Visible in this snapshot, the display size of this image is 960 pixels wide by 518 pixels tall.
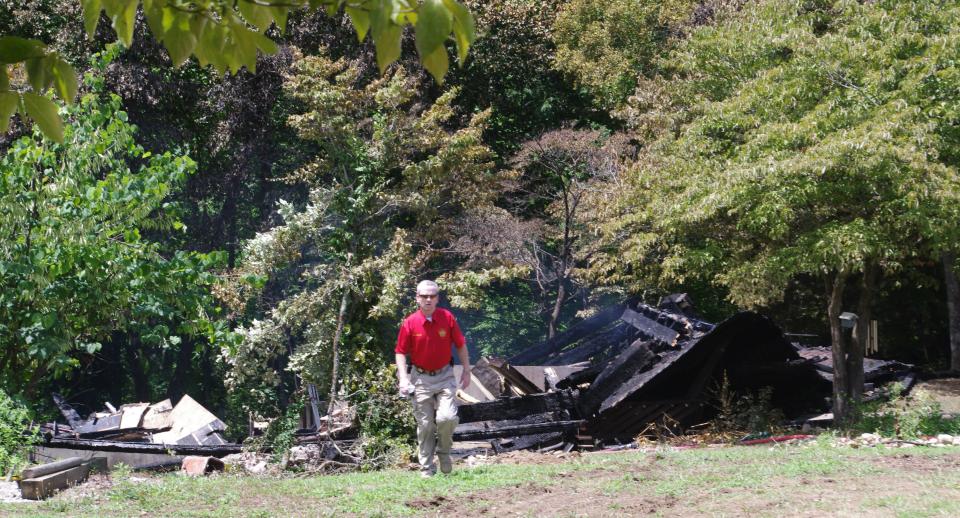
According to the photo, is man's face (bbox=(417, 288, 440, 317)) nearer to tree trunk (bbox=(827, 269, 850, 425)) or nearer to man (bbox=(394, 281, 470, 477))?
man (bbox=(394, 281, 470, 477))

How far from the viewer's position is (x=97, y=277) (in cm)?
1044

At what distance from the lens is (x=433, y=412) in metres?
9.52

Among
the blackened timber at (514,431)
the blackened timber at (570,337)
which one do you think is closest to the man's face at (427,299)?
the blackened timber at (514,431)

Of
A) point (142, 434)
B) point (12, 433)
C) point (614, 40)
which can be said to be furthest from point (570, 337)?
point (12, 433)

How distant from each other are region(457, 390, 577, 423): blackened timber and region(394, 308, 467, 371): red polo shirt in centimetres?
441

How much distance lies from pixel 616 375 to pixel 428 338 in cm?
548

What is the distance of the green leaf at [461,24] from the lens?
2475 millimetres

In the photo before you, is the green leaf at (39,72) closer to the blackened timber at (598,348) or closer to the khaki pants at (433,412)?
the khaki pants at (433,412)

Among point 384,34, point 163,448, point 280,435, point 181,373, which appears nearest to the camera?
point 384,34

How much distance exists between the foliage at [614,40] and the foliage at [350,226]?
8904 mm

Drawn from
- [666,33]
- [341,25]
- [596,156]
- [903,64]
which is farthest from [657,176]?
[666,33]

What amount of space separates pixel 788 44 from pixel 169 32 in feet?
41.0

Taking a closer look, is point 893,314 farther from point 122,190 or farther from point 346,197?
point 122,190

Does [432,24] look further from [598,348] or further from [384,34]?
[598,348]
